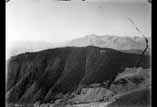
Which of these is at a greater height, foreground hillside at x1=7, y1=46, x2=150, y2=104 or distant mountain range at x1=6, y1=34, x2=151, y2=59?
distant mountain range at x1=6, y1=34, x2=151, y2=59

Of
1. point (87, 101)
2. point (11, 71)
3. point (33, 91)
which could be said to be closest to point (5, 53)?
point (11, 71)

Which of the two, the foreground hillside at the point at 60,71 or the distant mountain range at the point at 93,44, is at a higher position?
the distant mountain range at the point at 93,44
